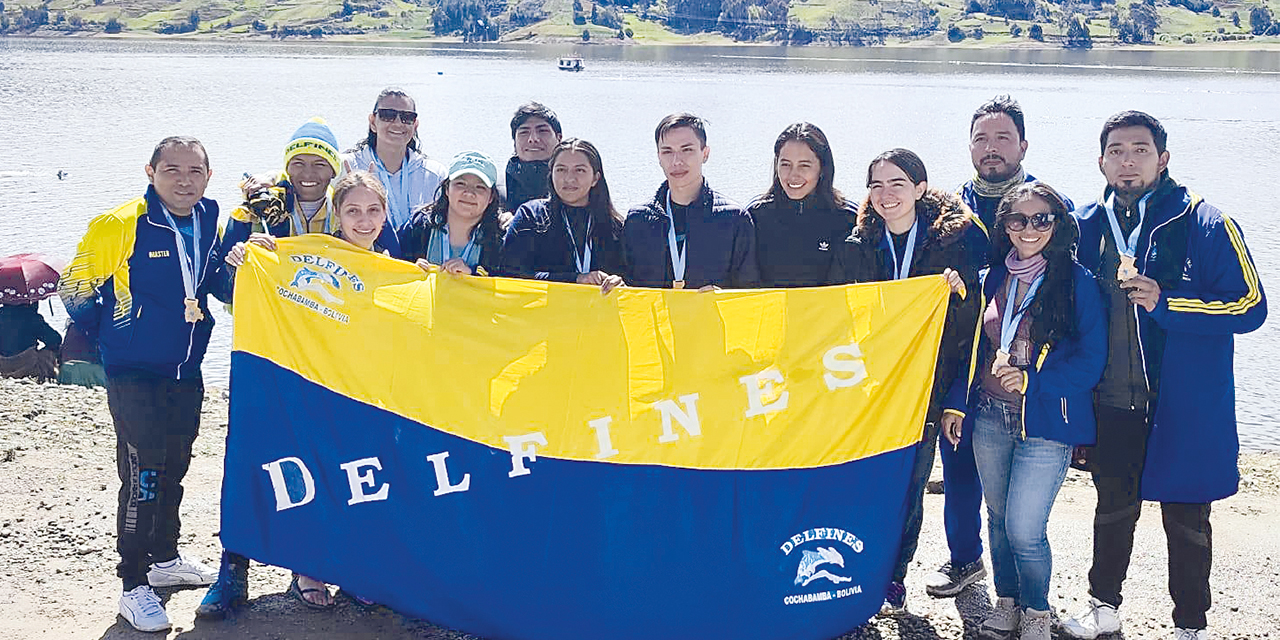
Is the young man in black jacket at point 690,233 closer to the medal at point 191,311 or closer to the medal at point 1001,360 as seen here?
the medal at point 1001,360

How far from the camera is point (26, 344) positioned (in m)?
13.1

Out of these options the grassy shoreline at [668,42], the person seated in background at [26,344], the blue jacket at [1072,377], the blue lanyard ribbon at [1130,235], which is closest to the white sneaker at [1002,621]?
the blue jacket at [1072,377]

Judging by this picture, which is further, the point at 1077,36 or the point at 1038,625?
the point at 1077,36

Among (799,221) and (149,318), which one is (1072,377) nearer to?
(799,221)

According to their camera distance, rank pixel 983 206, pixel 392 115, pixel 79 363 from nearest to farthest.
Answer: pixel 983 206 → pixel 392 115 → pixel 79 363

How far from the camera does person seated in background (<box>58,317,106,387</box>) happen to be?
1242 cm

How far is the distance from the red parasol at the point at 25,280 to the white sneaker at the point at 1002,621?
11722mm

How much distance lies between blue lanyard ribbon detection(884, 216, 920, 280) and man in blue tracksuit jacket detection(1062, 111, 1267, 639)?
2.76ft

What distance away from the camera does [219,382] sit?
46.0 feet

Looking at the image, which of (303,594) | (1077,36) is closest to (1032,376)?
(303,594)

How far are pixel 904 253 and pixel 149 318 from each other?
3894 millimetres

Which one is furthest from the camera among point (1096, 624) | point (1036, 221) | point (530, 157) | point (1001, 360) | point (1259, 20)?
point (1259, 20)

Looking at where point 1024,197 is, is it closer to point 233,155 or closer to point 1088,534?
point 1088,534

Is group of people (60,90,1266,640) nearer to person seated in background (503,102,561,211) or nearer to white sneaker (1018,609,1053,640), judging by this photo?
→ white sneaker (1018,609,1053,640)
